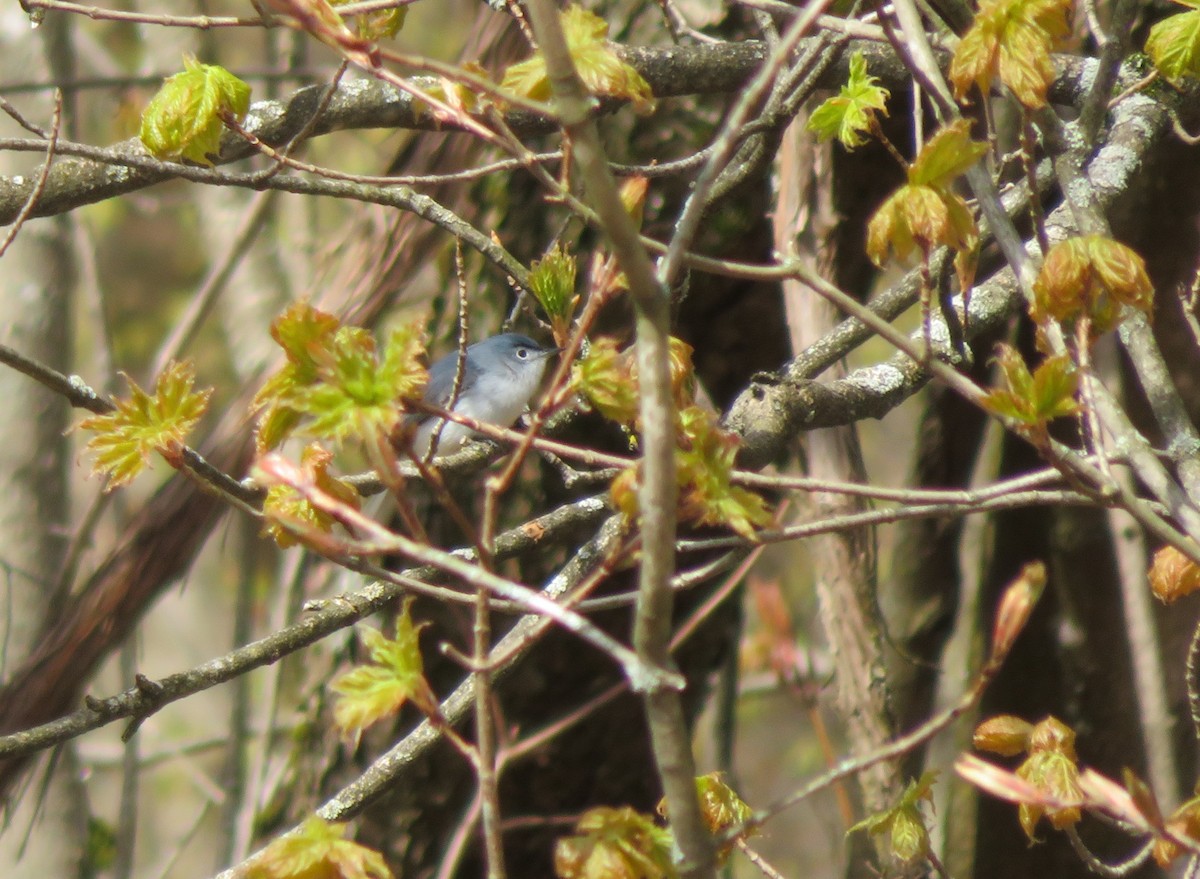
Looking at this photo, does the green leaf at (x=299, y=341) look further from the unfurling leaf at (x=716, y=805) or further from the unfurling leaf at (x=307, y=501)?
the unfurling leaf at (x=716, y=805)

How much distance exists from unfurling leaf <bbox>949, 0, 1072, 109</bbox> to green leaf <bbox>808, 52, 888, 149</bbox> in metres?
0.41

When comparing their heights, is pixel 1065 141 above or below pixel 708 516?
above

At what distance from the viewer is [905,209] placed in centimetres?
140

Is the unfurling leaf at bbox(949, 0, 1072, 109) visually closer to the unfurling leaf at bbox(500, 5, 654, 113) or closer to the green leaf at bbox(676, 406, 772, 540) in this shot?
the unfurling leaf at bbox(500, 5, 654, 113)

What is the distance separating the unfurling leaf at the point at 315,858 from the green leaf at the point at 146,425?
0.48 metres

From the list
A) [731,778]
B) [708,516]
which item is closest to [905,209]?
[708,516]

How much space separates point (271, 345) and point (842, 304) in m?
4.45

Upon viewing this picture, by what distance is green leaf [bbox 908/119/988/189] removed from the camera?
53.8 inches

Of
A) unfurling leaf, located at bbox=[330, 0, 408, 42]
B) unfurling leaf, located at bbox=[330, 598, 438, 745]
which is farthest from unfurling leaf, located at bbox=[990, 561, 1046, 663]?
unfurling leaf, located at bbox=[330, 0, 408, 42]

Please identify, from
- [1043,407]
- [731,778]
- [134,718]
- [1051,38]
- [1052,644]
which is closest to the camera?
[1043,407]

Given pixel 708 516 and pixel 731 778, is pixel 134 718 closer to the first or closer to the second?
pixel 708 516

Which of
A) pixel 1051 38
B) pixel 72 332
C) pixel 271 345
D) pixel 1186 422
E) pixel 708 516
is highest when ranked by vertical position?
pixel 271 345

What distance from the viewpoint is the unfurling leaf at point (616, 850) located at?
1322 millimetres

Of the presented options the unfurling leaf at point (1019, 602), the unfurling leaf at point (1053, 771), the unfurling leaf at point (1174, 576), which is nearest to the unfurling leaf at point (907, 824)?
the unfurling leaf at point (1053, 771)
